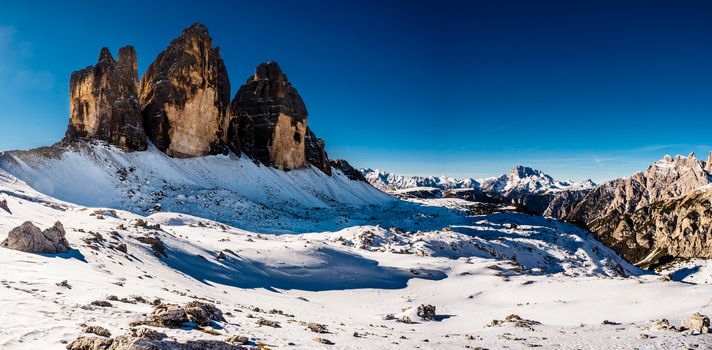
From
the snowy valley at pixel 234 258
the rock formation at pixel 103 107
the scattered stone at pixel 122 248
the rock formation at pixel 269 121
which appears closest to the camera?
the snowy valley at pixel 234 258

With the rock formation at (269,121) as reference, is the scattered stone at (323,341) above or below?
below

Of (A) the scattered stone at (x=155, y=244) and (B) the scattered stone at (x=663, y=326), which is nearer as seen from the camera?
(B) the scattered stone at (x=663, y=326)

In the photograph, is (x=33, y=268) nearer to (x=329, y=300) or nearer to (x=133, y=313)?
(x=133, y=313)

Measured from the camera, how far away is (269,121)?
9481 centimetres

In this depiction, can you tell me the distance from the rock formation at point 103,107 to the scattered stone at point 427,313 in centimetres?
5645

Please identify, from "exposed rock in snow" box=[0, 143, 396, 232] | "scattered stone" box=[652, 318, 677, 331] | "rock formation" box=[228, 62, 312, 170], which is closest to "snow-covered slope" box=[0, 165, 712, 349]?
"scattered stone" box=[652, 318, 677, 331]

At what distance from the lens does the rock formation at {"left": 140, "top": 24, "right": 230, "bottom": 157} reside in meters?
70.0

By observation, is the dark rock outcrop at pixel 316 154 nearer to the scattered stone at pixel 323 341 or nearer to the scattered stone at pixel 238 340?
the scattered stone at pixel 323 341

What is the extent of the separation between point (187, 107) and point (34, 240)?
5796cm

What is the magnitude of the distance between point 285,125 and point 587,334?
3342 inches

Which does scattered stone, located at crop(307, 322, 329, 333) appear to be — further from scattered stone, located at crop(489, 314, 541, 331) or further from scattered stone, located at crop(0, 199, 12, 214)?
scattered stone, located at crop(0, 199, 12, 214)

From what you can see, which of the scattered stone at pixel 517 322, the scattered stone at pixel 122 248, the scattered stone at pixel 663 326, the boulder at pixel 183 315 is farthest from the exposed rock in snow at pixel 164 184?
the scattered stone at pixel 663 326

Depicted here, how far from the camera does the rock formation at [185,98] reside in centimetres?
7000

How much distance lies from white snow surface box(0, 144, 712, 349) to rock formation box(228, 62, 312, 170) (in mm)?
32932
